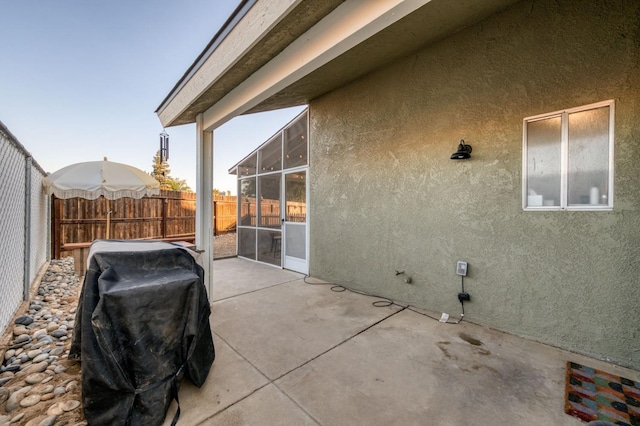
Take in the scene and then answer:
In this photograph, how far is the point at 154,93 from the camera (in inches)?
267

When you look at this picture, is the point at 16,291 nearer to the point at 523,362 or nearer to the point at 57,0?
the point at 57,0

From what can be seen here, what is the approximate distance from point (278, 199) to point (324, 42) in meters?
4.08

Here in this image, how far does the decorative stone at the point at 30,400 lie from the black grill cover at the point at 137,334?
2.07ft

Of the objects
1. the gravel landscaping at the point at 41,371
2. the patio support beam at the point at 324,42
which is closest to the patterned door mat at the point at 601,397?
the patio support beam at the point at 324,42

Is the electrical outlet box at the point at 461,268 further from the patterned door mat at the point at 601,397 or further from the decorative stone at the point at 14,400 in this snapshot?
the decorative stone at the point at 14,400

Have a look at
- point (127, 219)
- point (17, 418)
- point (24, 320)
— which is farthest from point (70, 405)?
point (127, 219)

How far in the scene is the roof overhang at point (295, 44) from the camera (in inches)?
62.1

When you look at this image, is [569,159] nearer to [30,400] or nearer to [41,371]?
[30,400]

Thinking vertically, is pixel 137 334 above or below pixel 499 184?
below

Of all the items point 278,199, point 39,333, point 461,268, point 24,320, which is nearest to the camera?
point 39,333

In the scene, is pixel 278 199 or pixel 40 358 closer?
pixel 40 358

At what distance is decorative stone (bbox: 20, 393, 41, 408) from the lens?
1.59 m

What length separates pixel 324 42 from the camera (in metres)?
1.74

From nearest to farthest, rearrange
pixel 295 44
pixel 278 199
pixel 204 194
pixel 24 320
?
pixel 295 44 < pixel 24 320 < pixel 204 194 < pixel 278 199
